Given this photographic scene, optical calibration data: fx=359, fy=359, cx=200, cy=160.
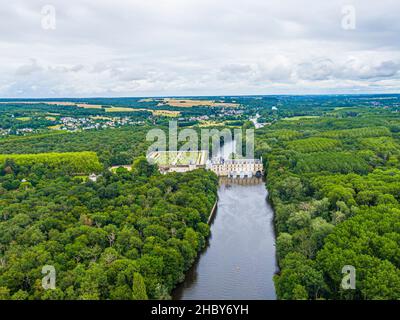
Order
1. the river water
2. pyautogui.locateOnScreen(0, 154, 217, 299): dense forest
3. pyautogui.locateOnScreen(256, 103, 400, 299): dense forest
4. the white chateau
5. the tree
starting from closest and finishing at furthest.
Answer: the tree → pyautogui.locateOnScreen(256, 103, 400, 299): dense forest → pyautogui.locateOnScreen(0, 154, 217, 299): dense forest → the river water → the white chateau

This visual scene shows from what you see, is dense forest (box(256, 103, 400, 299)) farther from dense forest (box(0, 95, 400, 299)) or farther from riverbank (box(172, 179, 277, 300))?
riverbank (box(172, 179, 277, 300))

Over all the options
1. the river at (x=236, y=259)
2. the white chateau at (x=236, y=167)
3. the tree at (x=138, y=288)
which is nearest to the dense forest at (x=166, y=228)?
the tree at (x=138, y=288)

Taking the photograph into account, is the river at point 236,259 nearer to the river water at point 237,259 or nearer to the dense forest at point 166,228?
the river water at point 237,259

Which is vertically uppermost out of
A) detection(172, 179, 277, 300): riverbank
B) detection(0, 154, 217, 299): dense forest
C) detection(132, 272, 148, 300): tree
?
detection(0, 154, 217, 299): dense forest

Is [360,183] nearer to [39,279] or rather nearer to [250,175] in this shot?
[250,175]

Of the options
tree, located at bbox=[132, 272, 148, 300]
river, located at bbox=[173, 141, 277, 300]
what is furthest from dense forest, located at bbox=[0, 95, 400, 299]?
river, located at bbox=[173, 141, 277, 300]

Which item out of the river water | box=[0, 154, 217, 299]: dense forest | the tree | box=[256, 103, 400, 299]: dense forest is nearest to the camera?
the tree

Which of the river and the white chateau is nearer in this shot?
the river
